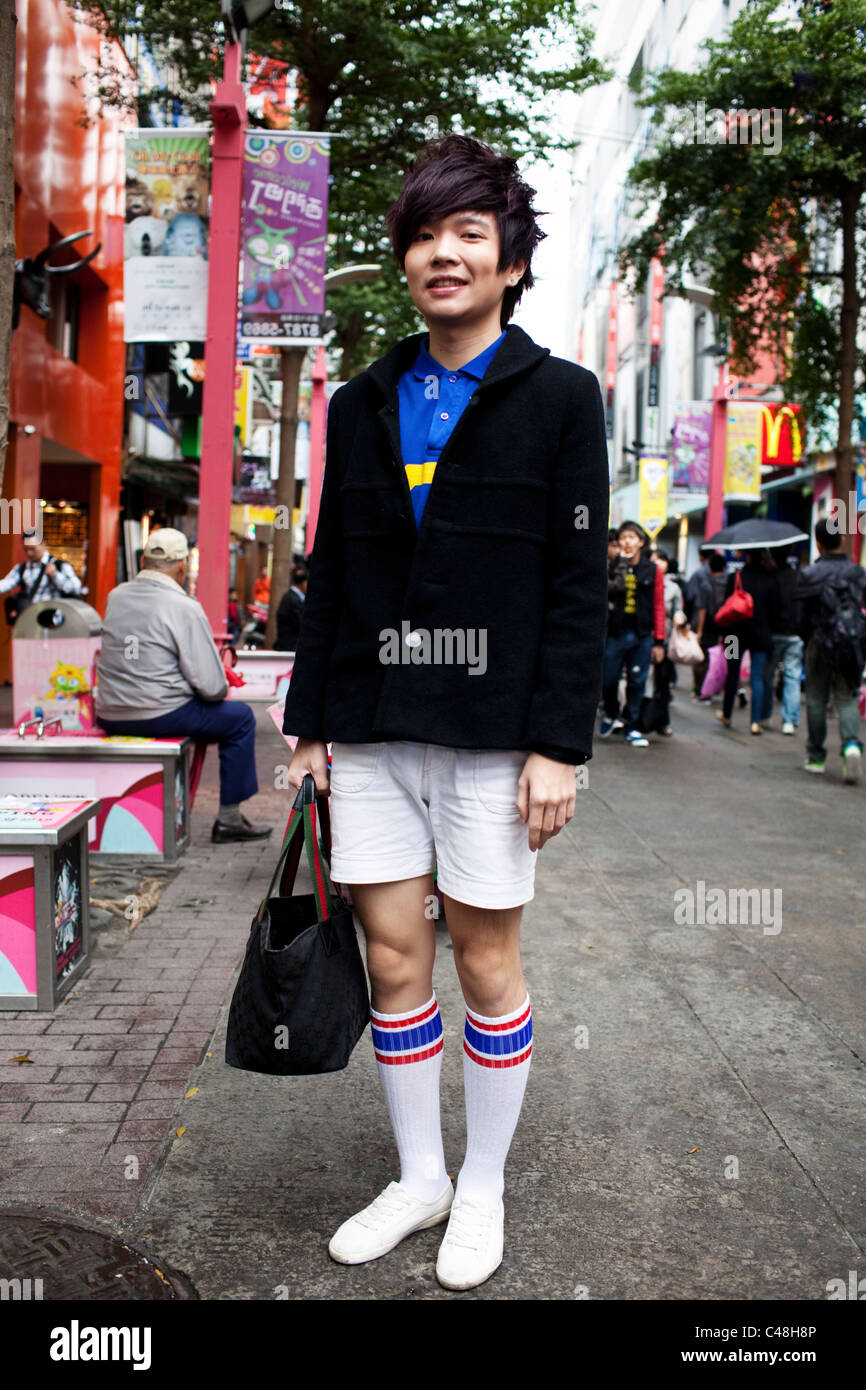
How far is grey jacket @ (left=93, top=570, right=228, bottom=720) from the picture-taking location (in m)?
6.23

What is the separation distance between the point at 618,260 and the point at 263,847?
11.8m

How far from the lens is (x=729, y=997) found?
433 cm

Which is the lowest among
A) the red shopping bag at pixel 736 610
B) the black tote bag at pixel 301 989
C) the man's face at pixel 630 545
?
the black tote bag at pixel 301 989

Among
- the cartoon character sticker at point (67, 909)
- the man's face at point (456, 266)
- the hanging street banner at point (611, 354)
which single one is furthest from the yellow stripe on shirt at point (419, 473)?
the hanging street banner at point (611, 354)

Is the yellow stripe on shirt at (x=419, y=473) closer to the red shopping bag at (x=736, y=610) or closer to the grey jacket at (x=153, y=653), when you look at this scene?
the grey jacket at (x=153, y=653)

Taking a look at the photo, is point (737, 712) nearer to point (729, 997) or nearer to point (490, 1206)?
point (729, 997)

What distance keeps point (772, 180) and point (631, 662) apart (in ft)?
20.7

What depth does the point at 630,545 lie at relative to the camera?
11039 millimetres

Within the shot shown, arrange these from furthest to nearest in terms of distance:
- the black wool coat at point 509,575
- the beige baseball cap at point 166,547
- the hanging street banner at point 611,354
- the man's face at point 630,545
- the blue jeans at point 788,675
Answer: the hanging street banner at point 611,354, the blue jeans at point 788,675, the man's face at point 630,545, the beige baseball cap at point 166,547, the black wool coat at point 509,575

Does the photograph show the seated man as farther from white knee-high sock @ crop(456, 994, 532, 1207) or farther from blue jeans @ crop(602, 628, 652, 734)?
blue jeans @ crop(602, 628, 652, 734)

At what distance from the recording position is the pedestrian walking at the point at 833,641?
9508 mm

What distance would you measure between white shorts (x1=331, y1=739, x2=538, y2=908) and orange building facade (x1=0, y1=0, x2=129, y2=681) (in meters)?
11.1

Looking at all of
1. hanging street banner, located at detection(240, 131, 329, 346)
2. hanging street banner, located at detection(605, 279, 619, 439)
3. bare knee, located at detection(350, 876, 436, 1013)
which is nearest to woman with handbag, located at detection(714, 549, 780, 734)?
hanging street banner, located at detection(240, 131, 329, 346)
